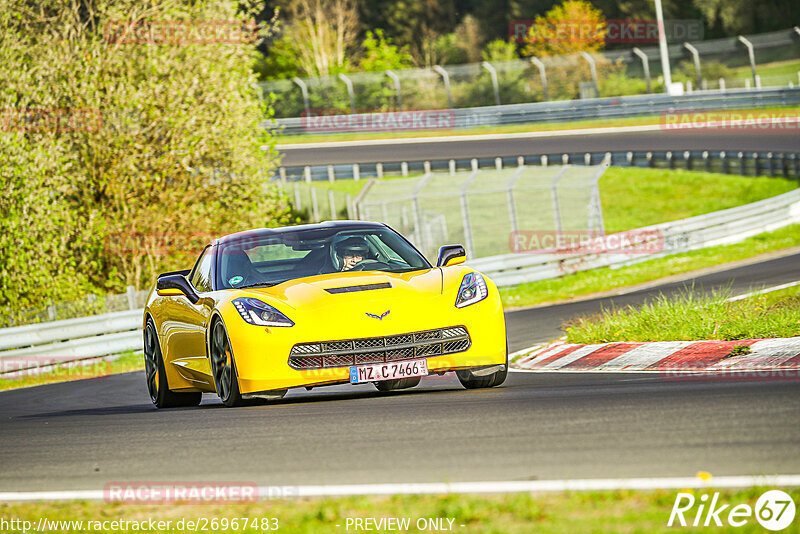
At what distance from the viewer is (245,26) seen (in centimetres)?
2661

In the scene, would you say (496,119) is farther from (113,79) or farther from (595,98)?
(113,79)

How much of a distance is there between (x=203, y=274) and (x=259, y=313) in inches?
65.2

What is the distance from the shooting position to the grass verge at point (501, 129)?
1834 inches

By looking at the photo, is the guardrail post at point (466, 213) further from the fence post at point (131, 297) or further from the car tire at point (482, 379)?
the car tire at point (482, 379)

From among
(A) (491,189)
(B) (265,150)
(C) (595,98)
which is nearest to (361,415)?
(A) (491,189)

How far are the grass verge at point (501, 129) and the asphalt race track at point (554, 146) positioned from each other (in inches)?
86.0

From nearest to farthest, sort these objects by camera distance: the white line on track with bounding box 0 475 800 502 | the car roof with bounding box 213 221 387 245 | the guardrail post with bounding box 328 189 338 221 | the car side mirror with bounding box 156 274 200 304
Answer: the white line on track with bounding box 0 475 800 502 → the car side mirror with bounding box 156 274 200 304 → the car roof with bounding box 213 221 387 245 → the guardrail post with bounding box 328 189 338 221

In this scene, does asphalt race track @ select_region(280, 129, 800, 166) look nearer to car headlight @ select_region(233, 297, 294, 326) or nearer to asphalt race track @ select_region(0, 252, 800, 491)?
car headlight @ select_region(233, 297, 294, 326)

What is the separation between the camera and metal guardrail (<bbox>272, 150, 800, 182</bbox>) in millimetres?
34531
